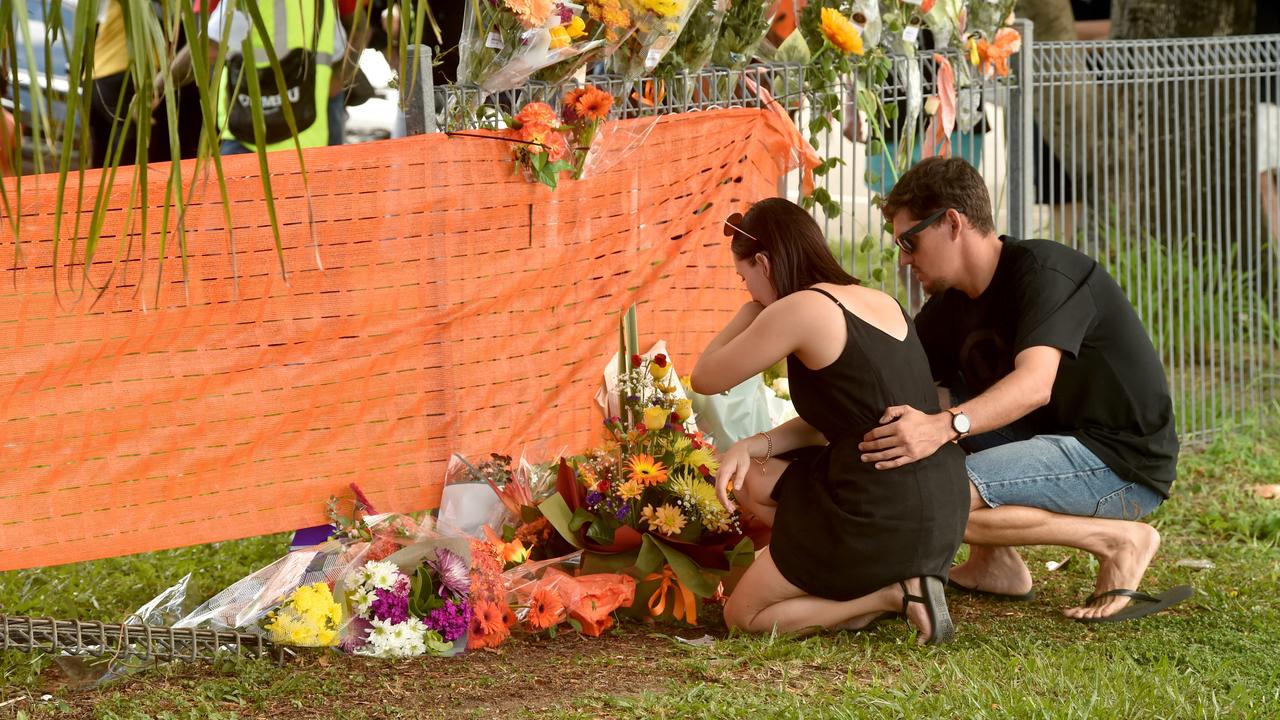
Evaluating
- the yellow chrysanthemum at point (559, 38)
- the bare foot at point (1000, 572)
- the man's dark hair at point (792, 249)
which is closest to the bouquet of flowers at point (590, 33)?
the yellow chrysanthemum at point (559, 38)

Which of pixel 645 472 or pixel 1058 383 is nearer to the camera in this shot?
pixel 645 472

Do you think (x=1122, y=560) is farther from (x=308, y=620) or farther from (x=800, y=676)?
(x=308, y=620)

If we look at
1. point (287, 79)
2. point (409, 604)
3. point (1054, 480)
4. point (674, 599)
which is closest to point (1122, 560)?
point (1054, 480)

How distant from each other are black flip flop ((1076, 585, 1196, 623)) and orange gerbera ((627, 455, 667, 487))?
50.4 inches

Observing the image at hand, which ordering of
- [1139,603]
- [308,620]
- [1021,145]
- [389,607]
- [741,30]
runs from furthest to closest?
1. [1021,145]
2. [741,30]
3. [1139,603]
4. [389,607]
5. [308,620]

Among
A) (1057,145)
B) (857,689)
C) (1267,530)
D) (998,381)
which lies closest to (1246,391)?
(1267,530)

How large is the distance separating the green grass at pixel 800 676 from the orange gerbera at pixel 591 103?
1.52 metres

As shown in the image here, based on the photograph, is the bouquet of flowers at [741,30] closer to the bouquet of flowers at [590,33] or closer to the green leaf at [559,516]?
the bouquet of flowers at [590,33]

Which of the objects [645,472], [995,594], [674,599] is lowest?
[995,594]

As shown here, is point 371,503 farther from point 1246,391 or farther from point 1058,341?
point 1246,391

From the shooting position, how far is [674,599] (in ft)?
11.9

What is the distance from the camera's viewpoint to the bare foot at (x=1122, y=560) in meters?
3.70

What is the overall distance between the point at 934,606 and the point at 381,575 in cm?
145

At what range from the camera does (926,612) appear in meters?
3.34
